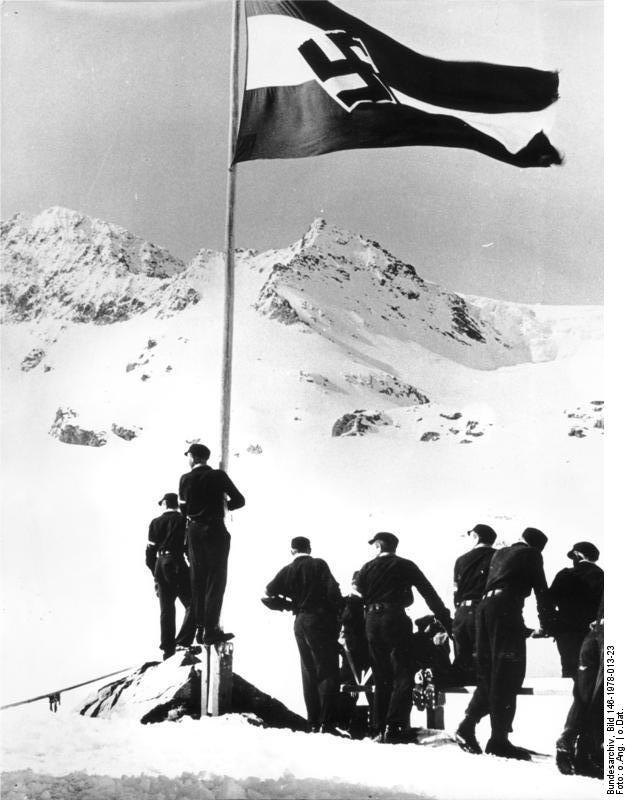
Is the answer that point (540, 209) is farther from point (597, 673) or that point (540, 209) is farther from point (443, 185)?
point (597, 673)

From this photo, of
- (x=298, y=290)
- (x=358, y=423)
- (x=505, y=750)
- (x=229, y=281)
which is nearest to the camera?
(x=505, y=750)

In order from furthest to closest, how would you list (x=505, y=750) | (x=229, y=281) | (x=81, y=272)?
(x=81, y=272) < (x=229, y=281) < (x=505, y=750)

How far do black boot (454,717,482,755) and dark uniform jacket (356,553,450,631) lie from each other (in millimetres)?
781

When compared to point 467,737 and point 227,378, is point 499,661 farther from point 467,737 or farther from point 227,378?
point 227,378

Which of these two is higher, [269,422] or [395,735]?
[269,422]

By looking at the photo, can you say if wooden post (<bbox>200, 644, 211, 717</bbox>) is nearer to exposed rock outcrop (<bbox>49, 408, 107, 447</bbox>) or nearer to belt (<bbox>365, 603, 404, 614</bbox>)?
belt (<bbox>365, 603, 404, 614</bbox>)

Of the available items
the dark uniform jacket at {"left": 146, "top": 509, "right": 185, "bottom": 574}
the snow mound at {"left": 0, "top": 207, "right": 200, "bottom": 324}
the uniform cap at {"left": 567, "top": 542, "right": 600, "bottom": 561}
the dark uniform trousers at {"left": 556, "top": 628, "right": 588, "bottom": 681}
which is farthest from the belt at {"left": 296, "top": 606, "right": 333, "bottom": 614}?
the snow mound at {"left": 0, "top": 207, "right": 200, "bottom": 324}

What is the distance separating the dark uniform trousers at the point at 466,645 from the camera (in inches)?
250

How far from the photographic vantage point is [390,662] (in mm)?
6504

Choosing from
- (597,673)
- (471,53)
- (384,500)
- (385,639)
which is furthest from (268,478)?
(471,53)

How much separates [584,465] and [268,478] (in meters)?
2.10

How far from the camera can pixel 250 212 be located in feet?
25.2

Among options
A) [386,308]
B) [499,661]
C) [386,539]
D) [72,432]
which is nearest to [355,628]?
[386,539]

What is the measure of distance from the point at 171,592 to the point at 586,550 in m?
2.71
